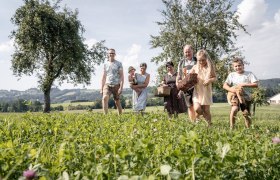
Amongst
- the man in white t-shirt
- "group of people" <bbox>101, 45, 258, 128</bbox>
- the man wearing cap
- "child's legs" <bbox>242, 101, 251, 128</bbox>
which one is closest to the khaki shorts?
the man wearing cap

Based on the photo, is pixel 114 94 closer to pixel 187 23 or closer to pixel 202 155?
pixel 202 155

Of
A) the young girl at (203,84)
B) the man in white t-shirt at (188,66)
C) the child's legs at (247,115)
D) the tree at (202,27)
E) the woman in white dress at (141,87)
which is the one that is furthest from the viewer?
the tree at (202,27)

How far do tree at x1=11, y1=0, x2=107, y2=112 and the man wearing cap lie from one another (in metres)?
31.1

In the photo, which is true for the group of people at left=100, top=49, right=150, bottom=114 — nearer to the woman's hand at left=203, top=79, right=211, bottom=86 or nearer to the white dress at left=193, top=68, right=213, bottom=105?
the white dress at left=193, top=68, right=213, bottom=105

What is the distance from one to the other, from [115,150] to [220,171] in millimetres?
974

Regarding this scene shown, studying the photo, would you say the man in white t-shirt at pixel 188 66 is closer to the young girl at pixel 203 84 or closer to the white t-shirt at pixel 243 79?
the young girl at pixel 203 84

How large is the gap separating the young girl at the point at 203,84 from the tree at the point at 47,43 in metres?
35.9

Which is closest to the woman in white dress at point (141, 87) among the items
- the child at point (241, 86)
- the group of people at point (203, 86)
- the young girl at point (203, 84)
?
the group of people at point (203, 86)

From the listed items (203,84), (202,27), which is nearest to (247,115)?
(203,84)

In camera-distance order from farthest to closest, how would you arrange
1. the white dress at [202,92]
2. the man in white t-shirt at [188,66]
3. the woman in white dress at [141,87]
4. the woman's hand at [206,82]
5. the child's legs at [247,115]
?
1. the woman in white dress at [141,87]
2. the man in white t-shirt at [188,66]
3. the white dress at [202,92]
4. the woman's hand at [206,82]
5. the child's legs at [247,115]

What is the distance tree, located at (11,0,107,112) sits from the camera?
42.7 meters

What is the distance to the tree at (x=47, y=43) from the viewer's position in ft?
140

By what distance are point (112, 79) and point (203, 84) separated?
4873 millimetres

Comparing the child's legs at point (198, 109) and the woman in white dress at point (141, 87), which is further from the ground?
the woman in white dress at point (141, 87)
